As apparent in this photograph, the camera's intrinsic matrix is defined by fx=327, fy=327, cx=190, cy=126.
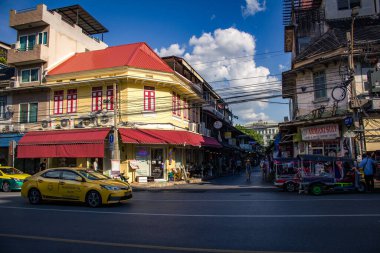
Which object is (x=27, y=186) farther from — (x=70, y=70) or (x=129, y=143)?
(x=70, y=70)

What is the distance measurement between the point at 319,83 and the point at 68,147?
1832 centimetres

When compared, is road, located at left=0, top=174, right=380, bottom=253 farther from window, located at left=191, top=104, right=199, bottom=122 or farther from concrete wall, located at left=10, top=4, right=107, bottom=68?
window, located at left=191, top=104, right=199, bottom=122

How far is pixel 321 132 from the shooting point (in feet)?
71.8

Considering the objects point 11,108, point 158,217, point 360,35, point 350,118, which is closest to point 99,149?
point 11,108

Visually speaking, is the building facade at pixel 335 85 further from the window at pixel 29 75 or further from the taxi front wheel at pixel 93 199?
the window at pixel 29 75

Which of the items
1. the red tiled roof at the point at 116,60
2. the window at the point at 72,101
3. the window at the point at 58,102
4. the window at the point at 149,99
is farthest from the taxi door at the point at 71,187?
the window at the point at 58,102

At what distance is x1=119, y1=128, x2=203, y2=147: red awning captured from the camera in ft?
72.9

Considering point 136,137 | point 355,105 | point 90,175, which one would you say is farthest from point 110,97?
point 355,105

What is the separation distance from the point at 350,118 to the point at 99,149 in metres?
16.0

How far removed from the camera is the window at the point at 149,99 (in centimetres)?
2481

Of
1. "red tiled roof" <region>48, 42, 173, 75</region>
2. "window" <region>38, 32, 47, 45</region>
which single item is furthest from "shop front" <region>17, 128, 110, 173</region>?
"window" <region>38, 32, 47, 45</region>

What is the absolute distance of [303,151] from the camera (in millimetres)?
23641

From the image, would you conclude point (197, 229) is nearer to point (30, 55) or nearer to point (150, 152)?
point (150, 152)

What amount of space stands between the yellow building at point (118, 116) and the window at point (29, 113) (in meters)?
1.47
